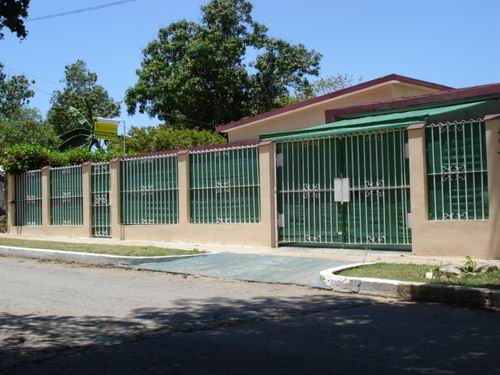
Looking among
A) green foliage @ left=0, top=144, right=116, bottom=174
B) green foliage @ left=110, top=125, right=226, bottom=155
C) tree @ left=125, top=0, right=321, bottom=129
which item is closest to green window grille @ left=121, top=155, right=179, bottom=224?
green foliage @ left=0, top=144, right=116, bottom=174

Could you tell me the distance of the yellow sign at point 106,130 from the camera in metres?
20.4

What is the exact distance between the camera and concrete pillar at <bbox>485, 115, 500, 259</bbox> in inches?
409

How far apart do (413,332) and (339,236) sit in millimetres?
6296

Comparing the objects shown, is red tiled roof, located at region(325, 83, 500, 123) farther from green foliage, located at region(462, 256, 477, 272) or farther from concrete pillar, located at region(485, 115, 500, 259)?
green foliage, located at region(462, 256, 477, 272)

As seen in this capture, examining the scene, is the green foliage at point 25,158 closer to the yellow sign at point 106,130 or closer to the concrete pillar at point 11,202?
the concrete pillar at point 11,202

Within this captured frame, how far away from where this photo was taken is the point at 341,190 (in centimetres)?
1255

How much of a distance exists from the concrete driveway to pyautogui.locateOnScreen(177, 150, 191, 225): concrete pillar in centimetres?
263

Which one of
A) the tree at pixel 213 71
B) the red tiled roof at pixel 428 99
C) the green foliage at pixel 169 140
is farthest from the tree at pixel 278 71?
the red tiled roof at pixel 428 99

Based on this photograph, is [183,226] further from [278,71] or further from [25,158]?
[278,71]

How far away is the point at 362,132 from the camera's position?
12250 mm

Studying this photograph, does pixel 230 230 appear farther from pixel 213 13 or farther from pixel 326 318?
pixel 213 13

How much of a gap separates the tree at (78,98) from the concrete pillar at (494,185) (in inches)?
1552

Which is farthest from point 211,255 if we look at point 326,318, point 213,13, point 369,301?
point 213,13

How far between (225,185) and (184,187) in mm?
1367
